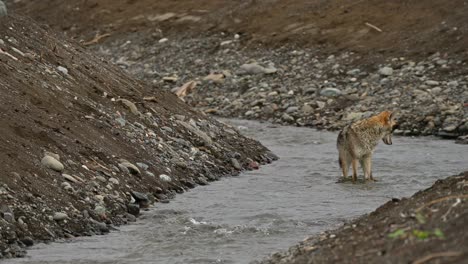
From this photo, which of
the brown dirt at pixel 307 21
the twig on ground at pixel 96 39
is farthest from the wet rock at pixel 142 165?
the twig on ground at pixel 96 39

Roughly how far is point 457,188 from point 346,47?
→ 16.8 metres

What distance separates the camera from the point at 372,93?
25.5 meters

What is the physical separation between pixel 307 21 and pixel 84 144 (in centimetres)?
1628

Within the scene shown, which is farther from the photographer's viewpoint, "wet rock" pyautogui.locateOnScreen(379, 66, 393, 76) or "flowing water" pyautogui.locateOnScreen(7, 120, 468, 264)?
"wet rock" pyautogui.locateOnScreen(379, 66, 393, 76)

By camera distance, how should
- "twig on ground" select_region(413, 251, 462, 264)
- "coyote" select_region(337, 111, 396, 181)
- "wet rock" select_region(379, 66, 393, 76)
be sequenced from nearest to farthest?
"twig on ground" select_region(413, 251, 462, 264)
"coyote" select_region(337, 111, 396, 181)
"wet rock" select_region(379, 66, 393, 76)

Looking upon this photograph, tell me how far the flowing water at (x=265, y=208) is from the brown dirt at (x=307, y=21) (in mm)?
7036

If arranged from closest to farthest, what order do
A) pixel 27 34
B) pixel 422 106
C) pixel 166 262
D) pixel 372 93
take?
pixel 166 262
pixel 27 34
pixel 422 106
pixel 372 93

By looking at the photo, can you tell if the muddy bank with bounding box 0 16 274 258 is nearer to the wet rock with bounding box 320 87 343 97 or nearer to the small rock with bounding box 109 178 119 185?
the small rock with bounding box 109 178 119 185

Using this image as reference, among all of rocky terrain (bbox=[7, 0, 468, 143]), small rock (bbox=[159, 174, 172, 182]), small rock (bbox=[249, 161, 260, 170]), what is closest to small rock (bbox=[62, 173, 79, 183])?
small rock (bbox=[159, 174, 172, 182])

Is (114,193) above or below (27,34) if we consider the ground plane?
below

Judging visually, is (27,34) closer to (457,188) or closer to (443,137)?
(443,137)

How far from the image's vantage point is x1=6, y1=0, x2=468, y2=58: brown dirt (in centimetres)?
2800

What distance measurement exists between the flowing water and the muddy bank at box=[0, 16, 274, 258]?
13.2 inches

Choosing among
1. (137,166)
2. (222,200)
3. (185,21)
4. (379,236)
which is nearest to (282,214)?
(222,200)
